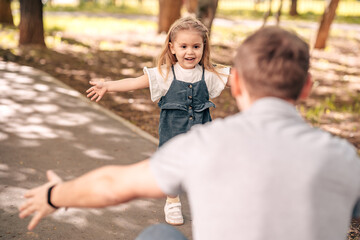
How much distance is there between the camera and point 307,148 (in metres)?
1.36

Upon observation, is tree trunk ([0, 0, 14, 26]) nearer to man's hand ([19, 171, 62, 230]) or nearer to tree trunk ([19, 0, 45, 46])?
tree trunk ([19, 0, 45, 46])

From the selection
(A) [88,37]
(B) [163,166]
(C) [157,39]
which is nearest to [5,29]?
(A) [88,37]

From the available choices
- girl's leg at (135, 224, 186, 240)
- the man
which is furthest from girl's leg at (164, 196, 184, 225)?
the man

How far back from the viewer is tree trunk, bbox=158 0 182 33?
14031 millimetres

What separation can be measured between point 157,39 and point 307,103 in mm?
7231

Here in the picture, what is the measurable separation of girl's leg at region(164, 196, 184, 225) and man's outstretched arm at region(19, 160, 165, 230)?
1.91m

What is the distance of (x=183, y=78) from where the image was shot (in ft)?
11.6

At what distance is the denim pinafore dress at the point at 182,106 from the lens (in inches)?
138

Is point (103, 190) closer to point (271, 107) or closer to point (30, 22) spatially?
point (271, 107)

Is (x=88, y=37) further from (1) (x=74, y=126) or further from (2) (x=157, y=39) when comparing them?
(1) (x=74, y=126)

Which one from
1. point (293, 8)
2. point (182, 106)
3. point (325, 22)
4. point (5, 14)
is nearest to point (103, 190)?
point (182, 106)

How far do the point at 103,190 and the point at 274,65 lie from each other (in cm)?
79

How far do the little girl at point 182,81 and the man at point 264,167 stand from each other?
6.28ft

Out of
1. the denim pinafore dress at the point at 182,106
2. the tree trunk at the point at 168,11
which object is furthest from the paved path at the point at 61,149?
the tree trunk at the point at 168,11
